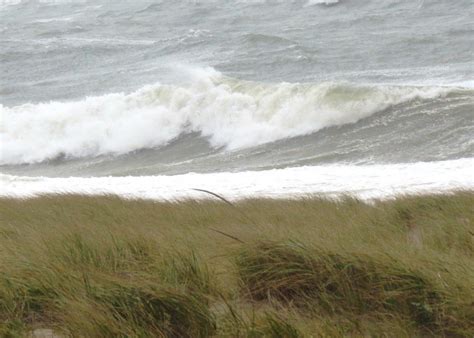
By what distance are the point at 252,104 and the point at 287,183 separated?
28.2 ft

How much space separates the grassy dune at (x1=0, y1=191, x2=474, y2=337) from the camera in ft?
12.9

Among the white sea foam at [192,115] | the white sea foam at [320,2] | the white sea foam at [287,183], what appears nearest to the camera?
the white sea foam at [287,183]

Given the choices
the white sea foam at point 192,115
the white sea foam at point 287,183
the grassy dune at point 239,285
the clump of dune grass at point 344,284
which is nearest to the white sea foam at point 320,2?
the white sea foam at point 192,115

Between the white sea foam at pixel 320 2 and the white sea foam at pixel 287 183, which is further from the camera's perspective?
the white sea foam at pixel 320 2

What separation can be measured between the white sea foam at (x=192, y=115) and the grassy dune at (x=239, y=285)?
1320 cm

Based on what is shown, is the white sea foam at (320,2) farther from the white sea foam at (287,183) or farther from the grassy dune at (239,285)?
the grassy dune at (239,285)

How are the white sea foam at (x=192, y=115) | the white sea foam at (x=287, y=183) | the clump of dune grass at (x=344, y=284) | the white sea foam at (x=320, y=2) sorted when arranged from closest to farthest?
the clump of dune grass at (x=344, y=284), the white sea foam at (x=287, y=183), the white sea foam at (x=192, y=115), the white sea foam at (x=320, y=2)

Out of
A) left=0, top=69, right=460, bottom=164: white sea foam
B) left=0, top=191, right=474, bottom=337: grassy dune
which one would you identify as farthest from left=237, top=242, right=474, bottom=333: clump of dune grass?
left=0, top=69, right=460, bottom=164: white sea foam

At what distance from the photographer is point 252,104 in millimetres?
21234

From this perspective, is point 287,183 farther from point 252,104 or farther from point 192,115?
point 192,115

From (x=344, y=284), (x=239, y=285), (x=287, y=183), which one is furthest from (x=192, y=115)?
(x=344, y=284)

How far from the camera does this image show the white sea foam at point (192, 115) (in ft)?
63.4

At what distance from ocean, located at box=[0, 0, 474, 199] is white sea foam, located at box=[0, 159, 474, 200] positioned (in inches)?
1.6

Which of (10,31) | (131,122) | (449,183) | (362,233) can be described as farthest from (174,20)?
(362,233)
